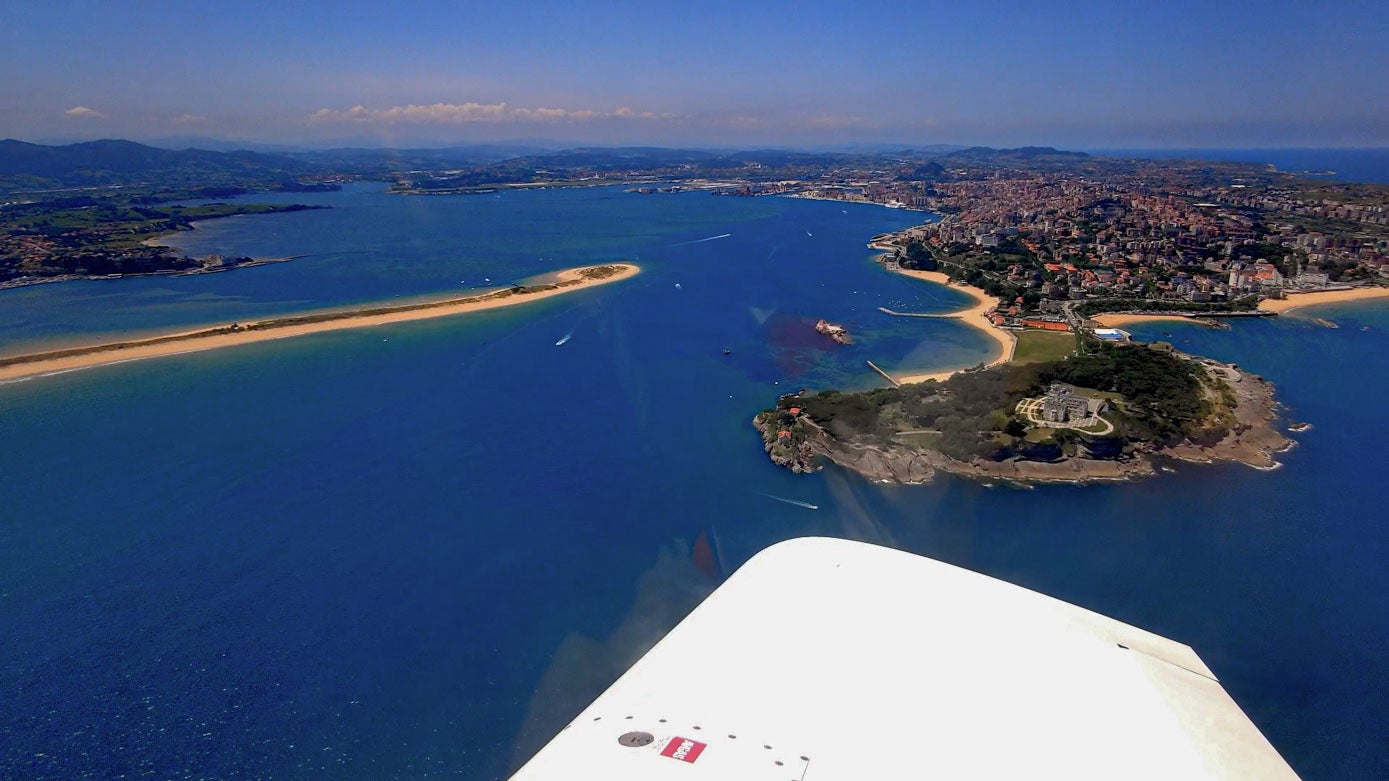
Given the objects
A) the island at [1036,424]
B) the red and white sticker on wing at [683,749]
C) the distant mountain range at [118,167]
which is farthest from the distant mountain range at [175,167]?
the red and white sticker on wing at [683,749]

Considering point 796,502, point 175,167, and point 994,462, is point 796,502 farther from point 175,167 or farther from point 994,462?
point 175,167

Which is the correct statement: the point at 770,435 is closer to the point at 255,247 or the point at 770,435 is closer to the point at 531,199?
the point at 255,247

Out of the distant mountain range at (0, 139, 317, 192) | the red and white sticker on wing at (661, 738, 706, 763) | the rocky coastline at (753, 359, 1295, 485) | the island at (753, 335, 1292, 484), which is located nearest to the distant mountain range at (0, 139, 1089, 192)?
the distant mountain range at (0, 139, 317, 192)

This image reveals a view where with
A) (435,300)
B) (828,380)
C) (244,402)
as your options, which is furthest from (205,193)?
(828,380)

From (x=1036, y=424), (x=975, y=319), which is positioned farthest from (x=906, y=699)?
(x=975, y=319)

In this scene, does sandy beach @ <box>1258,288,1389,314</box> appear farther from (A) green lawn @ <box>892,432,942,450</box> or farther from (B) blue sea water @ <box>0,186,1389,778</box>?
(A) green lawn @ <box>892,432,942,450</box>

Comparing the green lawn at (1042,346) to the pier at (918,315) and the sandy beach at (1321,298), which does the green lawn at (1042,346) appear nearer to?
the pier at (918,315)

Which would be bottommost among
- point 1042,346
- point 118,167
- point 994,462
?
point 994,462

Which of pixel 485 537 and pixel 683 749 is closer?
pixel 683 749
